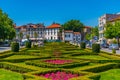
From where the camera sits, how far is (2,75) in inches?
669

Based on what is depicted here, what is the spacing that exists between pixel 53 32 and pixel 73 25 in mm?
15006

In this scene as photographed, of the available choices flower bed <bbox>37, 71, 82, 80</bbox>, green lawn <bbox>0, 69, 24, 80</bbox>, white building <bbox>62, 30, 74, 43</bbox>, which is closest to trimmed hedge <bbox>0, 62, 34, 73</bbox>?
green lawn <bbox>0, 69, 24, 80</bbox>

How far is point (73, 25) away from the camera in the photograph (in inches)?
5930

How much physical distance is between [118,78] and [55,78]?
180 inches

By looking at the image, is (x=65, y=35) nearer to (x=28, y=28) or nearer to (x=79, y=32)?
(x=79, y=32)

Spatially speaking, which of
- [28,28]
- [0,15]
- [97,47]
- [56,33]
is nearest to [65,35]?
[56,33]

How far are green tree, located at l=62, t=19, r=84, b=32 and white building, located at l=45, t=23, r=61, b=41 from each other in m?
7.57

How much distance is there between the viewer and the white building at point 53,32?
160m

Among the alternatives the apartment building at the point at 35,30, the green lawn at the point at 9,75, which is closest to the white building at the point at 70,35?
the apartment building at the point at 35,30

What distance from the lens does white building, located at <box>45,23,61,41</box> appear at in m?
160

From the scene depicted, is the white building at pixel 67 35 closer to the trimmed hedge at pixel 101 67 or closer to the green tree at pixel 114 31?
the green tree at pixel 114 31

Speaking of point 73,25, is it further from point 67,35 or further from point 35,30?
point 35,30

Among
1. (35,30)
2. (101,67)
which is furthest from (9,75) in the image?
(35,30)

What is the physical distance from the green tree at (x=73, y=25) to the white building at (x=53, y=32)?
7568 millimetres
